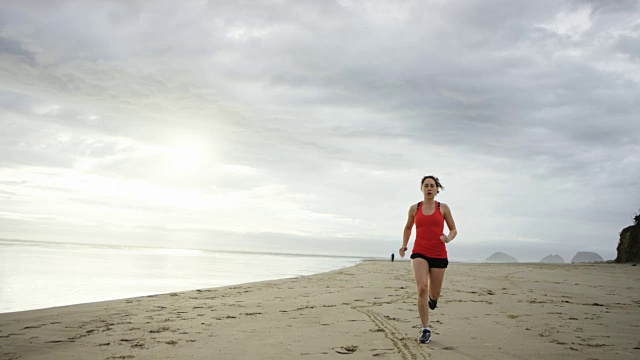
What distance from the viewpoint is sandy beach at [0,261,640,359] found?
5.13 meters

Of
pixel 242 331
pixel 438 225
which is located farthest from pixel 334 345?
pixel 438 225

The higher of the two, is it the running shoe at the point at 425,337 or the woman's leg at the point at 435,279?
the woman's leg at the point at 435,279

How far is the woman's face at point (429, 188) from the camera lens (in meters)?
6.21

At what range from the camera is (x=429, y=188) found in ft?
20.4

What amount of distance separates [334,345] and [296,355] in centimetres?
69

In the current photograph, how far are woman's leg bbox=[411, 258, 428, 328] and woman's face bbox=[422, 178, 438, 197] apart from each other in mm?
998

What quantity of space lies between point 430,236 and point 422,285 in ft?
2.35

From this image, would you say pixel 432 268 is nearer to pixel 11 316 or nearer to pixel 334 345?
pixel 334 345

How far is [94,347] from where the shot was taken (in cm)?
541

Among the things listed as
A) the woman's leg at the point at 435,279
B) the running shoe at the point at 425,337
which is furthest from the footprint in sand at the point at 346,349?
the woman's leg at the point at 435,279

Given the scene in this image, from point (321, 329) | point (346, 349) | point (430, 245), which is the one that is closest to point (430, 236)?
point (430, 245)

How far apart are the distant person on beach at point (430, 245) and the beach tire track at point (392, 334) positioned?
45 centimetres

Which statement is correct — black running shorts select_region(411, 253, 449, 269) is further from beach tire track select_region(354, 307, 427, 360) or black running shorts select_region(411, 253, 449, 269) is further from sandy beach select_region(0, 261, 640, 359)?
beach tire track select_region(354, 307, 427, 360)

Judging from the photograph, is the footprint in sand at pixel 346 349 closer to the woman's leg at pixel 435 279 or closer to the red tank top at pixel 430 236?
the woman's leg at pixel 435 279
